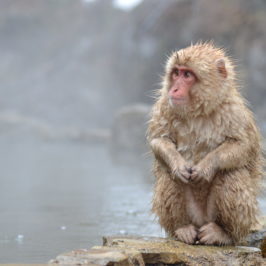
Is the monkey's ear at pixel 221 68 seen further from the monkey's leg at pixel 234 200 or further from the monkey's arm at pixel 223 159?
the monkey's leg at pixel 234 200

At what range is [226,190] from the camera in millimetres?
4262

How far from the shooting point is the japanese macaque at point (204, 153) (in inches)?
169

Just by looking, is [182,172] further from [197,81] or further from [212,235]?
[197,81]

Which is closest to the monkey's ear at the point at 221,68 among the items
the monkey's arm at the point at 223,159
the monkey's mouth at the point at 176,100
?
the monkey's mouth at the point at 176,100

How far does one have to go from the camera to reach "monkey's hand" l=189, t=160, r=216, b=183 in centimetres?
425

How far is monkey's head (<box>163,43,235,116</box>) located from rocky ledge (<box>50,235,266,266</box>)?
0.80m

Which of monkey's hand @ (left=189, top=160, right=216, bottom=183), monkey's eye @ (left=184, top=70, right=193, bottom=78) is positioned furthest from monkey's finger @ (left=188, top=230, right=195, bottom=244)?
monkey's eye @ (left=184, top=70, right=193, bottom=78)

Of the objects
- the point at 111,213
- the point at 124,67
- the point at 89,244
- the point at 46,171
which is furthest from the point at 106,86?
the point at 89,244

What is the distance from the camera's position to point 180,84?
4.38 m

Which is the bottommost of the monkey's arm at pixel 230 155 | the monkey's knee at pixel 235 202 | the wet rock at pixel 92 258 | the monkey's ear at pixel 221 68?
the wet rock at pixel 92 258

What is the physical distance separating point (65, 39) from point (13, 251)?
28457 millimetres

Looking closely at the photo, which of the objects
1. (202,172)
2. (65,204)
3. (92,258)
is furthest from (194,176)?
(65,204)

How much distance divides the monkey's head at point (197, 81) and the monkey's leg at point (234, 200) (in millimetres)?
414

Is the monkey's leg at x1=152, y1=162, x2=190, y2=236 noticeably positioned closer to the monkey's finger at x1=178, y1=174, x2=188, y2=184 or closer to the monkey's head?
the monkey's finger at x1=178, y1=174, x2=188, y2=184
